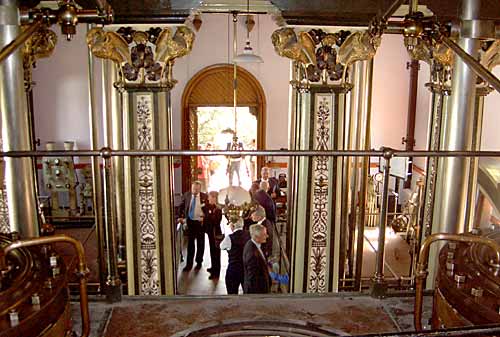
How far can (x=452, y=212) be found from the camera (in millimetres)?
4457

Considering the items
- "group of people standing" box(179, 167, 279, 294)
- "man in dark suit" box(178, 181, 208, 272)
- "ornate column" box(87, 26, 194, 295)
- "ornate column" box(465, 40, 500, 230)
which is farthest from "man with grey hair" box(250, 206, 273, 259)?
"ornate column" box(465, 40, 500, 230)

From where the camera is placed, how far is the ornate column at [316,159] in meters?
5.79

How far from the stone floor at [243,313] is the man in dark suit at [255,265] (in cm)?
283

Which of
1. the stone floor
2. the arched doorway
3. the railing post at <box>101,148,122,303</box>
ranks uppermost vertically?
the arched doorway

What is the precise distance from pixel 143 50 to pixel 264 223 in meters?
3.16

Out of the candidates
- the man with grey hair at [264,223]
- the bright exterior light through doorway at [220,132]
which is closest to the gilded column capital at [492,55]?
the man with grey hair at [264,223]

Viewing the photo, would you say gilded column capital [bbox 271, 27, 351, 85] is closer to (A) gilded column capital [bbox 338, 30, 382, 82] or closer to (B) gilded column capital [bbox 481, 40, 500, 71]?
(A) gilded column capital [bbox 338, 30, 382, 82]

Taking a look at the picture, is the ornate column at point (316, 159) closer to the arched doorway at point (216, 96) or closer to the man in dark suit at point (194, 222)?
the man in dark suit at point (194, 222)

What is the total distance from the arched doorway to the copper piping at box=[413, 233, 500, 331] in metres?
9.51

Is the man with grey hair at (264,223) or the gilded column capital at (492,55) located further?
the man with grey hair at (264,223)

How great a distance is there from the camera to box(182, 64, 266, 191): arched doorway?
1192cm

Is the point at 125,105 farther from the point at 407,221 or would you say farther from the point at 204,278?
the point at 407,221

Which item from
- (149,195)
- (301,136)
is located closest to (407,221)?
(301,136)

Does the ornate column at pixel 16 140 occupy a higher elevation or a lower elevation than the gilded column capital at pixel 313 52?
lower
